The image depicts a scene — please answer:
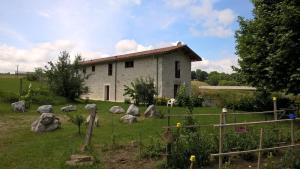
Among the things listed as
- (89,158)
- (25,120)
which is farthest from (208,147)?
(25,120)

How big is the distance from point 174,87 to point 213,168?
25.6 metres

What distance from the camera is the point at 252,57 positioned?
55.5 ft

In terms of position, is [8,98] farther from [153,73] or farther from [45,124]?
[153,73]

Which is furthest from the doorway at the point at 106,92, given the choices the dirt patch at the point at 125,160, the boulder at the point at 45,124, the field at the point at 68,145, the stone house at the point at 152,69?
the dirt patch at the point at 125,160

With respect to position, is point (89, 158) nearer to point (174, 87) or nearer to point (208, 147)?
point (208, 147)

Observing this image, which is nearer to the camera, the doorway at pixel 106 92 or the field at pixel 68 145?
the field at pixel 68 145

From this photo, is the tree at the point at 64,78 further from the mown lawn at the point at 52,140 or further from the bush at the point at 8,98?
the mown lawn at the point at 52,140

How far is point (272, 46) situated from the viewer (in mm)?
15844

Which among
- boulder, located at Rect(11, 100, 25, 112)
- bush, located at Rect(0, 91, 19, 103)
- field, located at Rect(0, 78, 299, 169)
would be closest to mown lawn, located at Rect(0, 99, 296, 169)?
field, located at Rect(0, 78, 299, 169)

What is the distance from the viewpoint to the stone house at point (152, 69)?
32.1m

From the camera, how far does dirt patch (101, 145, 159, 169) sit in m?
7.67

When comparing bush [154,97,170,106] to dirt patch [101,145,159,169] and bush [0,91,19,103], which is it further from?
dirt patch [101,145,159,169]

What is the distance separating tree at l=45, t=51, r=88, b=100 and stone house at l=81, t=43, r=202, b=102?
3730mm

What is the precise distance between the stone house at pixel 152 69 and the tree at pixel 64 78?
373 centimetres
